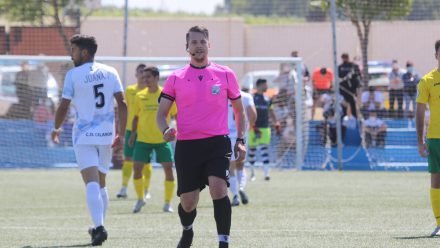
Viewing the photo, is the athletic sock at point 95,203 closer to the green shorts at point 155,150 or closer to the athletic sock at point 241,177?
the green shorts at point 155,150

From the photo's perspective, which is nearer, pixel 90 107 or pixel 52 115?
pixel 90 107

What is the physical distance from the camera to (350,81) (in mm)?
28109

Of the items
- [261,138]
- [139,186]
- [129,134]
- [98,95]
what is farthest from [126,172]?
[98,95]

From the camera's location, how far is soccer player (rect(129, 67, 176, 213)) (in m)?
16.4

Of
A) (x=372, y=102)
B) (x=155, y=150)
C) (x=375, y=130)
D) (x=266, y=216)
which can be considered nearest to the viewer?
(x=266, y=216)

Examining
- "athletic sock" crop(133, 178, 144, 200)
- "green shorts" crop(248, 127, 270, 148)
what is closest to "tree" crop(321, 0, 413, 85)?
"green shorts" crop(248, 127, 270, 148)

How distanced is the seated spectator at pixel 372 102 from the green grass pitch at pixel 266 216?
3817 mm

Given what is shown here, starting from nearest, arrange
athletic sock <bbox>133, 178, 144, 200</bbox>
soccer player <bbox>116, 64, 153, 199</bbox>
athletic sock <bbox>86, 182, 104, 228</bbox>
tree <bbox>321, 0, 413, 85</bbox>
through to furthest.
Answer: athletic sock <bbox>86, 182, 104, 228</bbox>, athletic sock <bbox>133, 178, 144, 200</bbox>, soccer player <bbox>116, 64, 153, 199</bbox>, tree <bbox>321, 0, 413, 85</bbox>

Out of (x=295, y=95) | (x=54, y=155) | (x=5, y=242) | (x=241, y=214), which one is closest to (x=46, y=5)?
(x=54, y=155)

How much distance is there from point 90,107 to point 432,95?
3.75 metres

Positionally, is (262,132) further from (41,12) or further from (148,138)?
(148,138)

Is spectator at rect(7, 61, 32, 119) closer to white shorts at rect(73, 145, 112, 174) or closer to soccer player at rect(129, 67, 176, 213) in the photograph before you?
soccer player at rect(129, 67, 176, 213)

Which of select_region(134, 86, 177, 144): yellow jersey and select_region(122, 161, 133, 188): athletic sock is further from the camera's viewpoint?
select_region(122, 161, 133, 188): athletic sock

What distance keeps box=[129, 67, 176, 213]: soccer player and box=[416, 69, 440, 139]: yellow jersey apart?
519 centimetres
